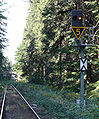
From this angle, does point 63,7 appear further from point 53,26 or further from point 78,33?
point 78,33

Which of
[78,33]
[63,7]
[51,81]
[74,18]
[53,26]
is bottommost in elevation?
[51,81]

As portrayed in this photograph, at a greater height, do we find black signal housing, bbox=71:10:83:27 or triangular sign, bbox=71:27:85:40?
black signal housing, bbox=71:10:83:27

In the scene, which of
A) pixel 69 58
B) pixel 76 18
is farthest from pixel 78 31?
pixel 69 58

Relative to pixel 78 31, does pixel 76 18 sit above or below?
above

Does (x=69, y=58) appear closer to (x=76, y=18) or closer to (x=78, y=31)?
(x=78, y=31)

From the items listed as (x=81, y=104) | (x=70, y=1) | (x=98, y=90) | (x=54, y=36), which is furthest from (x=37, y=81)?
(x=81, y=104)

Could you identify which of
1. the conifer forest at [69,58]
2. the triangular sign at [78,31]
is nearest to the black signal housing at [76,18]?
the triangular sign at [78,31]

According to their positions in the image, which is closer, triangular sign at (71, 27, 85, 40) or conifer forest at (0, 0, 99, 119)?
triangular sign at (71, 27, 85, 40)

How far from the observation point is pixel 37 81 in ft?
110

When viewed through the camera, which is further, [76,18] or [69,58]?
[69,58]

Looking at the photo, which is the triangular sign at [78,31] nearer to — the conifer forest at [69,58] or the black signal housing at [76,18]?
the black signal housing at [76,18]

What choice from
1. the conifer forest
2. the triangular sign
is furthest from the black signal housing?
the conifer forest

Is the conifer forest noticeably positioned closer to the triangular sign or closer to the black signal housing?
the triangular sign

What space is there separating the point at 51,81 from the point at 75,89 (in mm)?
13646
